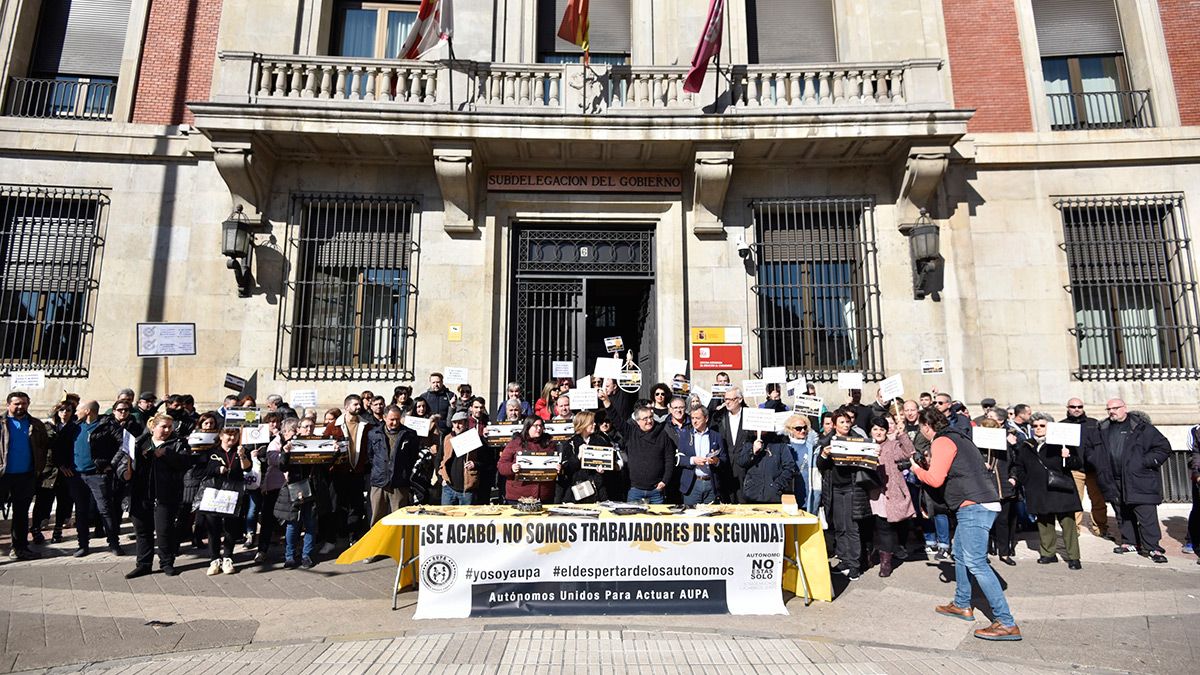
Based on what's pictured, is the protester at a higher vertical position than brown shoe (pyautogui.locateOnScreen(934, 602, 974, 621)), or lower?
higher

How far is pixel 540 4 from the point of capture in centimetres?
1270

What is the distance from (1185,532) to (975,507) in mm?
6300

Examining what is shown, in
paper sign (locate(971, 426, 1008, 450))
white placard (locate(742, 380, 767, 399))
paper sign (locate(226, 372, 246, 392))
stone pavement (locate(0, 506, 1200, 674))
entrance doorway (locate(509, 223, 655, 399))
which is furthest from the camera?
entrance doorway (locate(509, 223, 655, 399))

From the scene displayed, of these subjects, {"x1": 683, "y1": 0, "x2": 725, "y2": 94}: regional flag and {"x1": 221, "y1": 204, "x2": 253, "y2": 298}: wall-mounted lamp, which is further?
{"x1": 221, "y1": 204, "x2": 253, "y2": 298}: wall-mounted lamp

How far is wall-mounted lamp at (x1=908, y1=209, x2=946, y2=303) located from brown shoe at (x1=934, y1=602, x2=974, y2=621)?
6810 millimetres

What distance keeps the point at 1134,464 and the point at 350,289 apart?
11558 millimetres

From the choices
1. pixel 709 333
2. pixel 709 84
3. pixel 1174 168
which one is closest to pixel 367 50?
pixel 709 84

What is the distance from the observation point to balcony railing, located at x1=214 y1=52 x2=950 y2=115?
10.7 meters

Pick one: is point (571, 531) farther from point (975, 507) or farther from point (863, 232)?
point (863, 232)

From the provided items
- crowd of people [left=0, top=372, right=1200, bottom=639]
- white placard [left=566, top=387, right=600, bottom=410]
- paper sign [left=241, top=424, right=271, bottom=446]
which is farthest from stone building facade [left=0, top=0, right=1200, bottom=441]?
paper sign [left=241, top=424, right=271, bottom=446]

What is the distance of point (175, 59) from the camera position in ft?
39.7

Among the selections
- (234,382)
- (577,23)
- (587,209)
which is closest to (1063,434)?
(587,209)

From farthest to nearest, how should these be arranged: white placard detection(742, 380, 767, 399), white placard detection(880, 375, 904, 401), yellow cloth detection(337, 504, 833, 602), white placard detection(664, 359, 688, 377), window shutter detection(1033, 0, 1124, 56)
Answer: window shutter detection(1033, 0, 1124, 56) < white placard detection(664, 359, 688, 377) < white placard detection(742, 380, 767, 399) < white placard detection(880, 375, 904, 401) < yellow cloth detection(337, 504, 833, 602)

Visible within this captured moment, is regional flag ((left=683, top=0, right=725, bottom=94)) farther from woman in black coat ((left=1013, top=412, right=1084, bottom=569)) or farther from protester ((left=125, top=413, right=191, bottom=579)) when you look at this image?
protester ((left=125, top=413, right=191, bottom=579))
